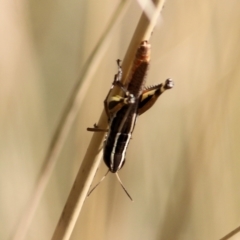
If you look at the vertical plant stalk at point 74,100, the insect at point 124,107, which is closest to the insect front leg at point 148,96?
the insect at point 124,107

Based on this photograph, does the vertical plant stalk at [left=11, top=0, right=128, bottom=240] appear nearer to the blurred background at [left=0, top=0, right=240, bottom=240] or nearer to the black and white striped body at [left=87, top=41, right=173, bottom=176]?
the black and white striped body at [left=87, top=41, right=173, bottom=176]

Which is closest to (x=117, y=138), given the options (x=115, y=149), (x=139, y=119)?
(x=115, y=149)

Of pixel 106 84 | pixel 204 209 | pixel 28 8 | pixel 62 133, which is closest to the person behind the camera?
pixel 62 133

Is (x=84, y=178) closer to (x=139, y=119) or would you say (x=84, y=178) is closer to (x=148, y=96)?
(x=148, y=96)

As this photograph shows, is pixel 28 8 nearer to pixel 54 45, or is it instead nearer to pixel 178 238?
pixel 54 45

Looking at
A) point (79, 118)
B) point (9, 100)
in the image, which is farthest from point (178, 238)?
point (9, 100)

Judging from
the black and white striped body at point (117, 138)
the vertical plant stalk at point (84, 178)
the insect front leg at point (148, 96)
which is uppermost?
the insect front leg at point (148, 96)

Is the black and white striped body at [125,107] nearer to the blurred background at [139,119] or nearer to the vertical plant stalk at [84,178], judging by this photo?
the vertical plant stalk at [84,178]
